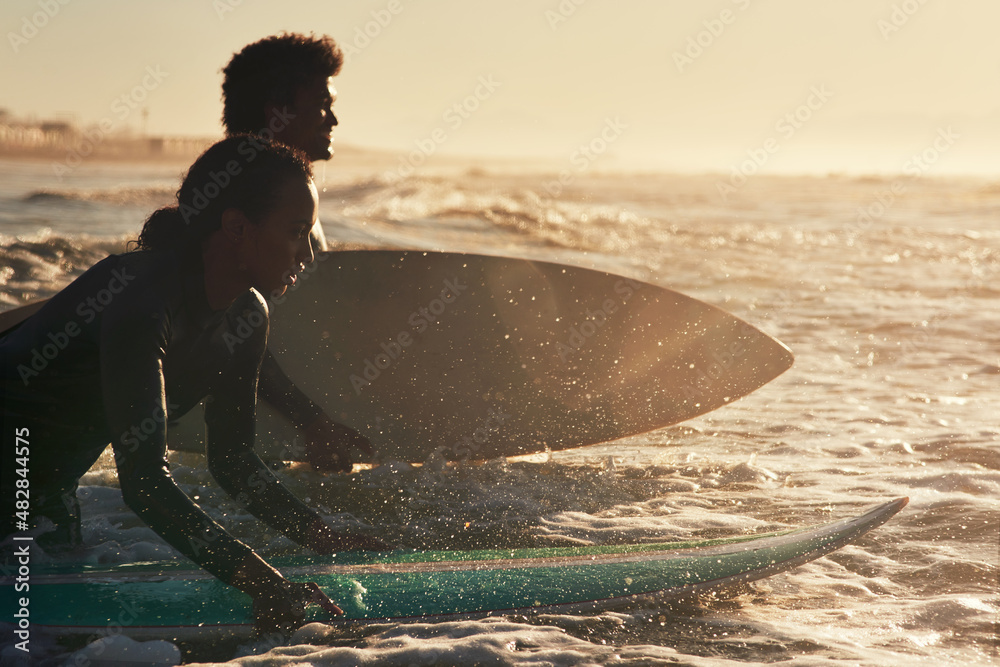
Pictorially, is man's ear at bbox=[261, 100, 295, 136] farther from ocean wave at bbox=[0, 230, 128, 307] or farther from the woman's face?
ocean wave at bbox=[0, 230, 128, 307]

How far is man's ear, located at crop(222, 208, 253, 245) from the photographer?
1627 mm

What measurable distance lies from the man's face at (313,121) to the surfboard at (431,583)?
1.25 meters

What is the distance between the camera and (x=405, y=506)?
3055 mm

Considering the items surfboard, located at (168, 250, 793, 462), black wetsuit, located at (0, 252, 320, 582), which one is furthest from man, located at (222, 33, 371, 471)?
surfboard, located at (168, 250, 793, 462)

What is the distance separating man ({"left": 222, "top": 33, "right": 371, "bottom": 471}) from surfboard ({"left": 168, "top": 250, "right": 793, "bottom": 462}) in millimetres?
912

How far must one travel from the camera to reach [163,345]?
1.58 m

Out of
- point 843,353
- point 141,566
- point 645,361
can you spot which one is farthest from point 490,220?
point 141,566

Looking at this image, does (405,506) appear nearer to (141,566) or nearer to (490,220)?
(141,566)

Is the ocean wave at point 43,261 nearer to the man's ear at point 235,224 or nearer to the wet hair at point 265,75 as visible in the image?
the wet hair at point 265,75

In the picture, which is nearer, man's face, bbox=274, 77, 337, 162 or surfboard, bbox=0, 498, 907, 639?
surfboard, bbox=0, 498, 907, 639

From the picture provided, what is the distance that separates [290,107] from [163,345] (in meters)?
1.18

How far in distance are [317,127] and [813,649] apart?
6.60 feet

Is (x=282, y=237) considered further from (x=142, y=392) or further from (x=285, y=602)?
(x=285, y=602)

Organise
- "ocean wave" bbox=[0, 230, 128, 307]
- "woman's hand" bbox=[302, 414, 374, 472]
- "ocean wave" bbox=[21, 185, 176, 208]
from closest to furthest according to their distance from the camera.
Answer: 1. "woman's hand" bbox=[302, 414, 374, 472]
2. "ocean wave" bbox=[0, 230, 128, 307]
3. "ocean wave" bbox=[21, 185, 176, 208]
